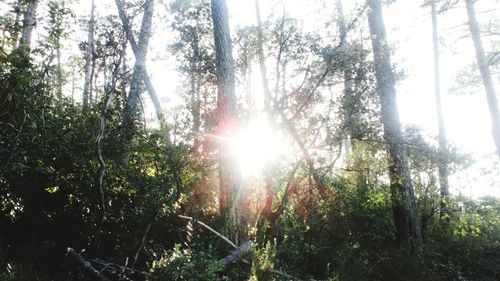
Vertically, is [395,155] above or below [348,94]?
below

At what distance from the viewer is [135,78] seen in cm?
1223

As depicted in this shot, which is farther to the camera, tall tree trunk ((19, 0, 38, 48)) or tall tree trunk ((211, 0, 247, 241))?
tall tree trunk ((211, 0, 247, 241))

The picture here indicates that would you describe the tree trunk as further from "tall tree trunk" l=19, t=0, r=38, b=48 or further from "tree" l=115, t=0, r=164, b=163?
"tall tree trunk" l=19, t=0, r=38, b=48

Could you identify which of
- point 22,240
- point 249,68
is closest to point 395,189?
point 249,68

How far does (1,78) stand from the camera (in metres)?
5.82

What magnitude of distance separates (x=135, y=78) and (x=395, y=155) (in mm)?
8189

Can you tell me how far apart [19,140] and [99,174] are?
48.3 inches

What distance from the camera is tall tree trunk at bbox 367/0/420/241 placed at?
965cm

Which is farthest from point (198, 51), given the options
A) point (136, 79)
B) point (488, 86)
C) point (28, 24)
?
point (488, 86)

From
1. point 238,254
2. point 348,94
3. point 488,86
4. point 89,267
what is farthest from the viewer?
point 488,86

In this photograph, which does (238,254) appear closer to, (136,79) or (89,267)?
(89,267)

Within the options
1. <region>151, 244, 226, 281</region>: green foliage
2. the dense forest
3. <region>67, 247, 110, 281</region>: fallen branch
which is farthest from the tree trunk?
<region>67, 247, 110, 281</region>: fallen branch

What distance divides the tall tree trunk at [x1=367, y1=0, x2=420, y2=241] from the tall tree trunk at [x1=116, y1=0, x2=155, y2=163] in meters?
6.21

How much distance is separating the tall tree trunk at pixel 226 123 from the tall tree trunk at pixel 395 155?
402 centimetres
